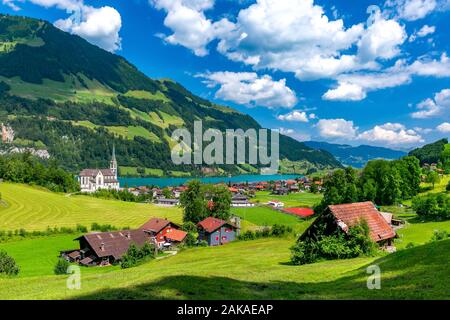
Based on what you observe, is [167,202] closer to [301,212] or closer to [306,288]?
[301,212]

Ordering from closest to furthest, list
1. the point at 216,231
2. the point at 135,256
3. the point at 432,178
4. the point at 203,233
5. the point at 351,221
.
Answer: the point at 351,221
the point at 135,256
the point at 216,231
the point at 203,233
the point at 432,178

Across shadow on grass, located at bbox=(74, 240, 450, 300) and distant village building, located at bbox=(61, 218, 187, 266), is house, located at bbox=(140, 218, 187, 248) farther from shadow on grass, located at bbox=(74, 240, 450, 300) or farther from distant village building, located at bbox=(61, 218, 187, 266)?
shadow on grass, located at bbox=(74, 240, 450, 300)

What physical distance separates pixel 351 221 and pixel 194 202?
223 ft

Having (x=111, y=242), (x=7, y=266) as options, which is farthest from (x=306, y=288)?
(x=111, y=242)

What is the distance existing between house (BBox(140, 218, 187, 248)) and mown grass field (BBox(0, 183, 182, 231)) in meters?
16.4

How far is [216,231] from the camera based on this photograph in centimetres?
9038

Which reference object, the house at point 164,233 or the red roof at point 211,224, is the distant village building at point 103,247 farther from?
the red roof at point 211,224

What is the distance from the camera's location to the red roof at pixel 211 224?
9006 cm

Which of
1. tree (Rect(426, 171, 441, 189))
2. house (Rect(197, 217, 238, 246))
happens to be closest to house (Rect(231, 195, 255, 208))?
house (Rect(197, 217, 238, 246))

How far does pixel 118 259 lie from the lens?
72062 millimetres

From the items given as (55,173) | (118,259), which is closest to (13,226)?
(118,259)

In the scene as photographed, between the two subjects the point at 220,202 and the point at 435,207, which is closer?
the point at 435,207

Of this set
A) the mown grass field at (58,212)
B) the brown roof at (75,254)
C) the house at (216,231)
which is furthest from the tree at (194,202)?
the brown roof at (75,254)

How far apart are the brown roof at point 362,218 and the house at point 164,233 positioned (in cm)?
5629
